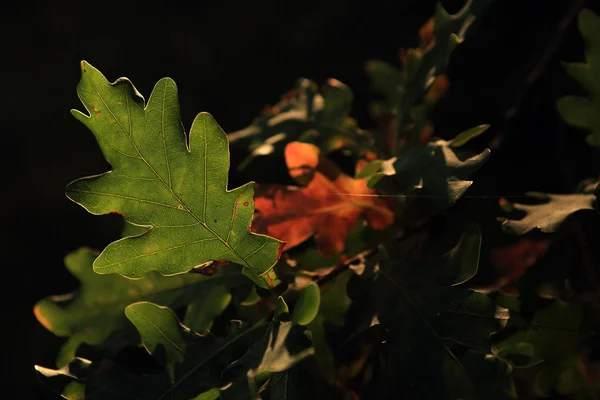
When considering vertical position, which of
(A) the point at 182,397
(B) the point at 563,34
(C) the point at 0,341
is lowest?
(C) the point at 0,341

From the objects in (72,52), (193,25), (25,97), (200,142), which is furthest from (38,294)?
(200,142)

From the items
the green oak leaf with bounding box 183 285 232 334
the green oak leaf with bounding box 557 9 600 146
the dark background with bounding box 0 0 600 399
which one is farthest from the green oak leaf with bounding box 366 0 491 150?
the dark background with bounding box 0 0 600 399

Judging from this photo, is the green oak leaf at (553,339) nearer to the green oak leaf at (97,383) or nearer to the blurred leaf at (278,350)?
the blurred leaf at (278,350)

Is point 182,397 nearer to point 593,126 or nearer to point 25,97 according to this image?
point 593,126

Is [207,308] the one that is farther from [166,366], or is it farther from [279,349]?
[279,349]

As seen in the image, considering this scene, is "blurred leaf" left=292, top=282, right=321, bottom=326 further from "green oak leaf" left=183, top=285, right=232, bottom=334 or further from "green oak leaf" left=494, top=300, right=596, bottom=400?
"green oak leaf" left=494, top=300, right=596, bottom=400

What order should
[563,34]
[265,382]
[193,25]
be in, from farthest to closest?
[193,25]
[563,34]
[265,382]

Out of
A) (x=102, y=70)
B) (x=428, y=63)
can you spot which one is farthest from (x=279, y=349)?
(x=102, y=70)

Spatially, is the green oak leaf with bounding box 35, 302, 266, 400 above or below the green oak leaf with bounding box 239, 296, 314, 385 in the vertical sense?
below
